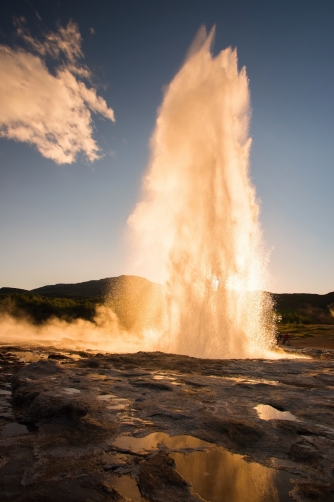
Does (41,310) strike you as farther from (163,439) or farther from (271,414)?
(163,439)

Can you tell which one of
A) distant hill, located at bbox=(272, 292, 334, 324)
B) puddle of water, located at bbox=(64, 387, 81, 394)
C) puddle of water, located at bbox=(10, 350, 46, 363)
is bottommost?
puddle of water, located at bbox=(10, 350, 46, 363)

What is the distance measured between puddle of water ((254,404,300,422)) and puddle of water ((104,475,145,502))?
3632mm

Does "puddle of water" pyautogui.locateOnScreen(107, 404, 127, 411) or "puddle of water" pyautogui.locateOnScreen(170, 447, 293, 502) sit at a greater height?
"puddle of water" pyautogui.locateOnScreen(107, 404, 127, 411)

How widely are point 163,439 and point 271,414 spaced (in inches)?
116

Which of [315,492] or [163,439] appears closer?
[315,492]

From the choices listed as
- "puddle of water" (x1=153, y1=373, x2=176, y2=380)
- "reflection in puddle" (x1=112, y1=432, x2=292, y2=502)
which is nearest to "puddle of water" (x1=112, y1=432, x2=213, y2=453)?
"reflection in puddle" (x1=112, y1=432, x2=292, y2=502)

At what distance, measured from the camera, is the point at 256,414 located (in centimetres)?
699

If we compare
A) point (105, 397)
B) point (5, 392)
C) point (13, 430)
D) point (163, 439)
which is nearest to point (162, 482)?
point (163, 439)

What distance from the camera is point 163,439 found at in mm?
5699

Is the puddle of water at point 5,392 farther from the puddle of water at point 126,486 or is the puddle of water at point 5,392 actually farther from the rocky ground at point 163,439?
the puddle of water at point 126,486

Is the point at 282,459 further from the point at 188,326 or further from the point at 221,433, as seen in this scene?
the point at 188,326

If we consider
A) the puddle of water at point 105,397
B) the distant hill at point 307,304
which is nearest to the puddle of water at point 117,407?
the puddle of water at point 105,397

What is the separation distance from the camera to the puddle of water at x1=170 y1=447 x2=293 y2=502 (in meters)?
4.03

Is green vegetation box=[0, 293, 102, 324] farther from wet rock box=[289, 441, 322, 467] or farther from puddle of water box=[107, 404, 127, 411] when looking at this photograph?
wet rock box=[289, 441, 322, 467]
